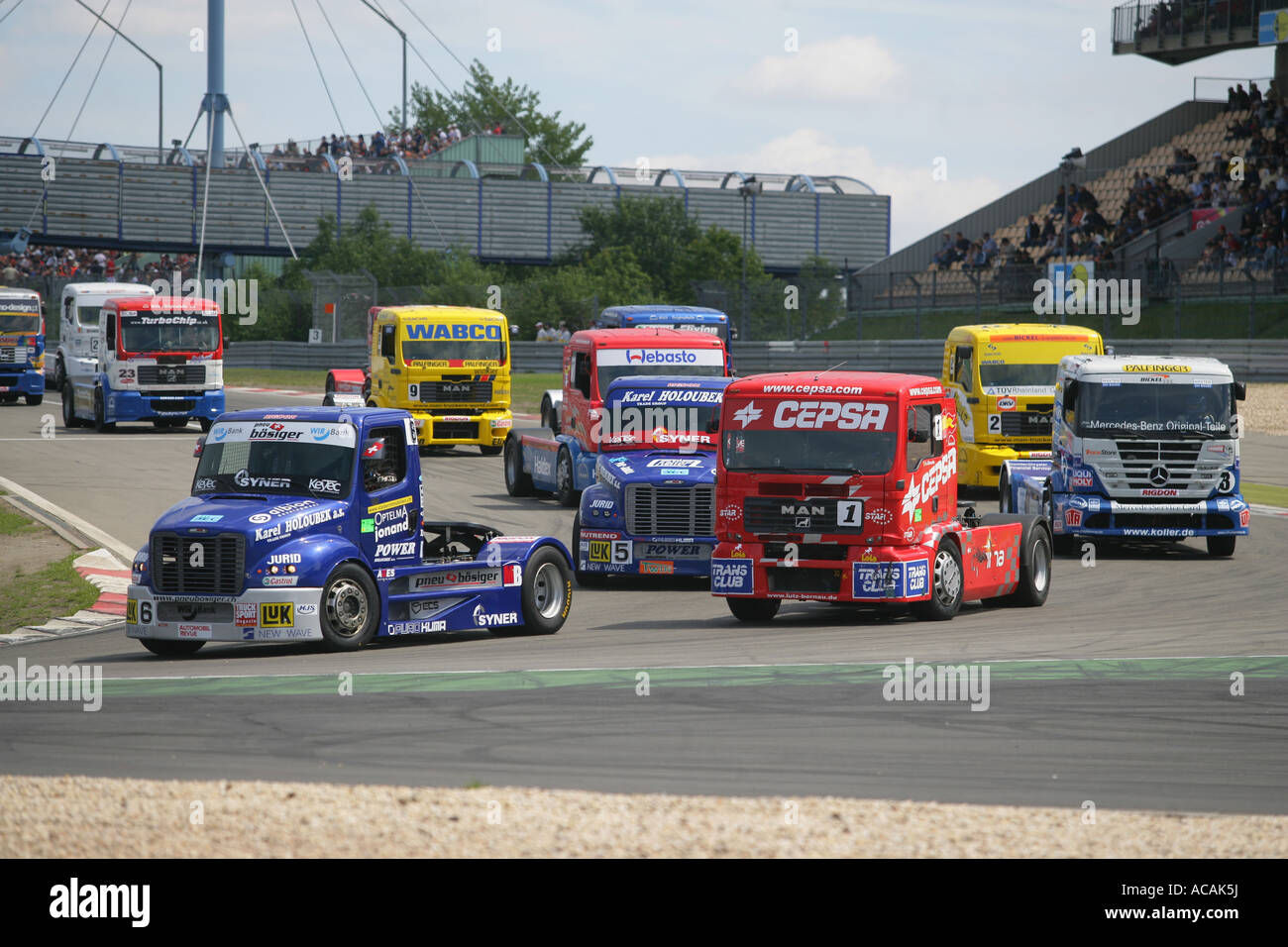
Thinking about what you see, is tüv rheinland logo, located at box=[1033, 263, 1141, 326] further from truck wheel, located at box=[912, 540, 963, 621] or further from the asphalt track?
truck wheel, located at box=[912, 540, 963, 621]

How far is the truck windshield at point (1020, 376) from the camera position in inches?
1043

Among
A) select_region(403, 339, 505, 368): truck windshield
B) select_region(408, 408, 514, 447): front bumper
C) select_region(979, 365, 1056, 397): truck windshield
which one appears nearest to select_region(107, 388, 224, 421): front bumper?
select_region(408, 408, 514, 447): front bumper

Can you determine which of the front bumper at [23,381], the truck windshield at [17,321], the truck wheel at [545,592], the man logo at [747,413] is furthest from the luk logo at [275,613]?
the front bumper at [23,381]

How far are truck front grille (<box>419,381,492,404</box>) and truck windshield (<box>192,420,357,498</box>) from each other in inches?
656

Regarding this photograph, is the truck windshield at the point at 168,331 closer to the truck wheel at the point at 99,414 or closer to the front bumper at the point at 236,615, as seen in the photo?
the truck wheel at the point at 99,414

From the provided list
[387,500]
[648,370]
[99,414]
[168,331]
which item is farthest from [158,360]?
[387,500]

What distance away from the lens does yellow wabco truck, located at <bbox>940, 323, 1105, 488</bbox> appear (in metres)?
26.5

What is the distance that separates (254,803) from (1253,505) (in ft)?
69.3

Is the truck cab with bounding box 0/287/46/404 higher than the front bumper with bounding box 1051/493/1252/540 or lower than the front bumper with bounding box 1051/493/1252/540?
higher

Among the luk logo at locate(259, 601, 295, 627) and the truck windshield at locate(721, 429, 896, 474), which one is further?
the truck windshield at locate(721, 429, 896, 474)

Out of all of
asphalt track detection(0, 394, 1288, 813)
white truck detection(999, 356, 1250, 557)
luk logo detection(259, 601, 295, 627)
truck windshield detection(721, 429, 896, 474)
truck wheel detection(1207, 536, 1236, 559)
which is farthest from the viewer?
truck wheel detection(1207, 536, 1236, 559)

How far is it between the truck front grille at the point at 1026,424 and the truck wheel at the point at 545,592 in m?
12.9
